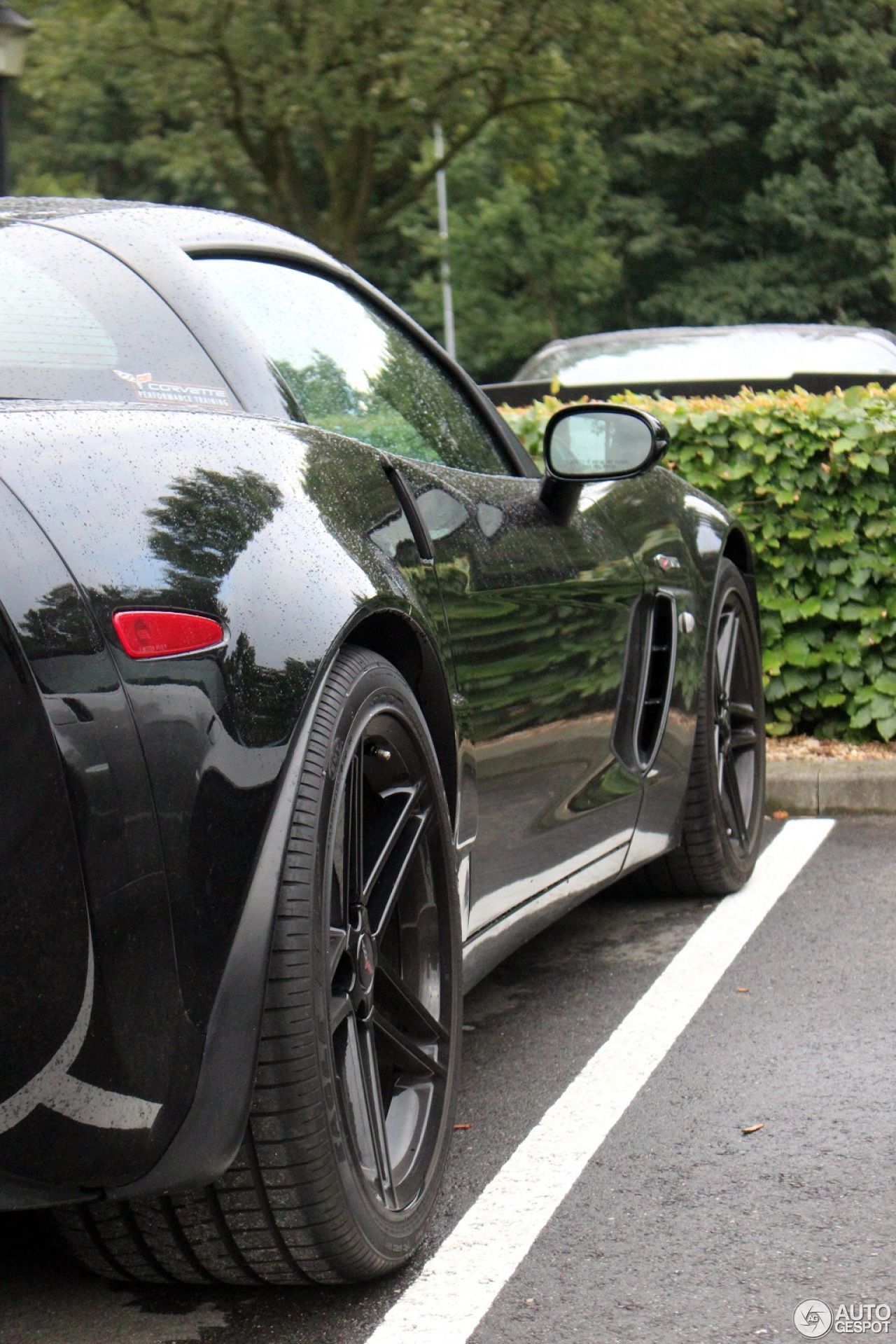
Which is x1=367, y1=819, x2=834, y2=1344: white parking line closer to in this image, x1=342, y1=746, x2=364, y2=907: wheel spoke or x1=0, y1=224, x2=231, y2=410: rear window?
x1=342, y1=746, x2=364, y2=907: wheel spoke

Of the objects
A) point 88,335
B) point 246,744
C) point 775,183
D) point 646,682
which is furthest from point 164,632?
point 775,183

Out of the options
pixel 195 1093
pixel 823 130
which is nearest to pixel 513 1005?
pixel 195 1093

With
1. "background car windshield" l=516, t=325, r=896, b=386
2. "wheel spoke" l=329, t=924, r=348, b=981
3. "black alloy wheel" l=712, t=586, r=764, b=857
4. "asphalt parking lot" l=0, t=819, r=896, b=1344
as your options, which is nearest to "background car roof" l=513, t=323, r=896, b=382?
"background car windshield" l=516, t=325, r=896, b=386

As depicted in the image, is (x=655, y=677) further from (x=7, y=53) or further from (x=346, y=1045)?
(x=7, y=53)

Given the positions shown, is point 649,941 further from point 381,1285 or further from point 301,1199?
point 301,1199

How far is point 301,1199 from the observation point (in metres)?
2.12

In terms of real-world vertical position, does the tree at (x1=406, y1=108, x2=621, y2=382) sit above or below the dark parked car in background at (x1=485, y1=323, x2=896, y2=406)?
above

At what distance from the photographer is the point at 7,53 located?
28.2ft

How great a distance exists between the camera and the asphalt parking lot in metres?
2.33

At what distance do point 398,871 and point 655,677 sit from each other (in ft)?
5.31

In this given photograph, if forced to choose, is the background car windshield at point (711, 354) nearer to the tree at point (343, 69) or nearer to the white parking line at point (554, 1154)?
the white parking line at point (554, 1154)

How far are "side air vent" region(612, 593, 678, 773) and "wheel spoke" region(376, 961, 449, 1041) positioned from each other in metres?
1.17

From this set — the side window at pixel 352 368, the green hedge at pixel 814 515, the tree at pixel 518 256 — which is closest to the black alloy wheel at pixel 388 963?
the side window at pixel 352 368

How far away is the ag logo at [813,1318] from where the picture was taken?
88.2 inches
